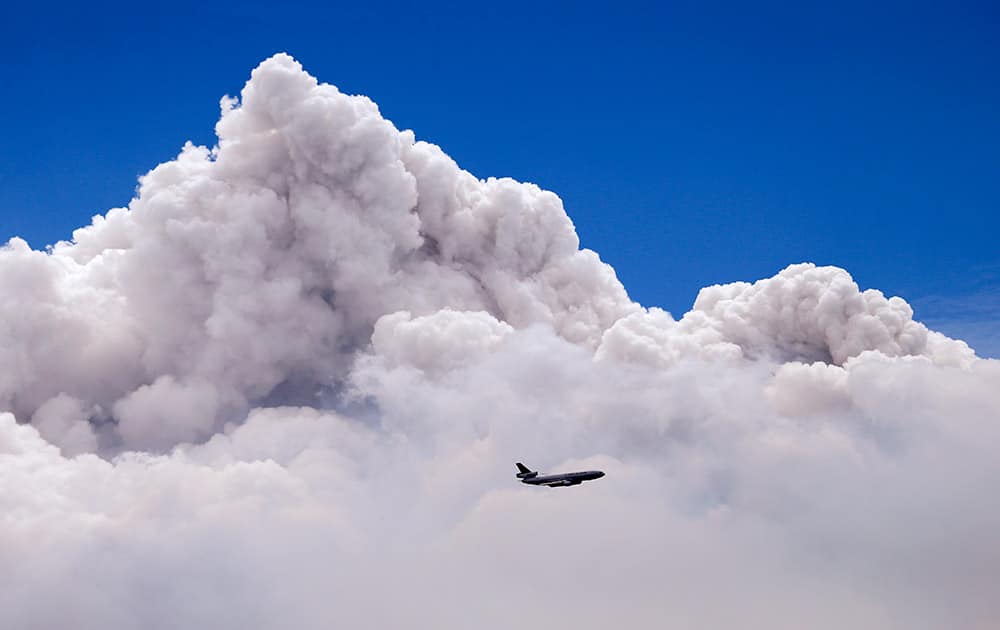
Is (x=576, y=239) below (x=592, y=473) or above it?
above

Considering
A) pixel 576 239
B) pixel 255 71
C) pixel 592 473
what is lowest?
pixel 592 473

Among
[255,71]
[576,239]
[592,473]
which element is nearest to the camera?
[592,473]

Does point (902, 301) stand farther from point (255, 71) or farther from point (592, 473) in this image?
point (255, 71)

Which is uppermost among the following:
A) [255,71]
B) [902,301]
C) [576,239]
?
[255,71]

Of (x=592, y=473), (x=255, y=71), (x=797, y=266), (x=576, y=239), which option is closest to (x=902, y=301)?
(x=797, y=266)

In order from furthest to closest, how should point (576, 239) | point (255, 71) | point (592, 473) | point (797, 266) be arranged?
point (576, 239), point (797, 266), point (255, 71), point (592, 473)

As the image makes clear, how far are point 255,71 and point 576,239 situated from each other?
92.9 meters

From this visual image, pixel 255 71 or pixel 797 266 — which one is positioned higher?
pixel 255 71

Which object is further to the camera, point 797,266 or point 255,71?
point 797,266

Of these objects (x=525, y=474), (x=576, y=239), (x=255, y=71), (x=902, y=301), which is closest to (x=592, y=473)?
(x=525, y=474)

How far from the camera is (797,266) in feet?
593

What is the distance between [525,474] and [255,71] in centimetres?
11442

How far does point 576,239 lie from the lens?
639ft

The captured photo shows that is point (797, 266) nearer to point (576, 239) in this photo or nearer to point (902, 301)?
point (902, 301)
